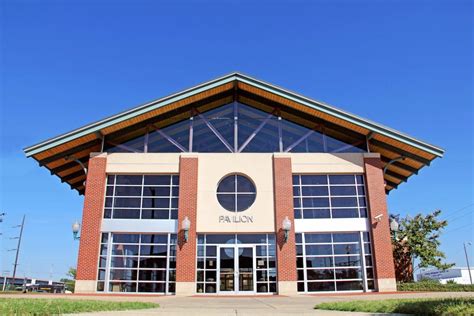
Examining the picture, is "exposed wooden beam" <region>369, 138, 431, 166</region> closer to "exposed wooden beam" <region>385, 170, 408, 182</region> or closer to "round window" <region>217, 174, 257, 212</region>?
"exposed wooden beam" <region>385, 170, 408, 182</region>

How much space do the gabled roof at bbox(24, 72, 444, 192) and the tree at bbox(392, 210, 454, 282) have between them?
640 cm

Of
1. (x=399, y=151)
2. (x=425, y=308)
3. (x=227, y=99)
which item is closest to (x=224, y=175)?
(x=227, y=99)

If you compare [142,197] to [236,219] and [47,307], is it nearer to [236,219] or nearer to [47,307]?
[236,219]

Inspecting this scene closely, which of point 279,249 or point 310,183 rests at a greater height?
point 310,183

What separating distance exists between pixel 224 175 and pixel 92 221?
6832 mm

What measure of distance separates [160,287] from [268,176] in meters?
7.53

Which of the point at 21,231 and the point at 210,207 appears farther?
the point at 21,231

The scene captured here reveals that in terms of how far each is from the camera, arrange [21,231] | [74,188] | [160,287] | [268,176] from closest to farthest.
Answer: [160,287] → [268,176] → [74,188] → [21,231]

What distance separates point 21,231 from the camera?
5266cm

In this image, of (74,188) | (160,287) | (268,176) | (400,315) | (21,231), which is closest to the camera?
(400,315)

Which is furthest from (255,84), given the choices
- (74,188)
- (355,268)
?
(74,188)

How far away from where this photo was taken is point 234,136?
21875 millimetres

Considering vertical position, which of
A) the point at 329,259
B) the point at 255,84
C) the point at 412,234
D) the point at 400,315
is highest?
the point at 255,84

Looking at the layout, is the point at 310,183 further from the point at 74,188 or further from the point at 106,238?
the point at 74,188
